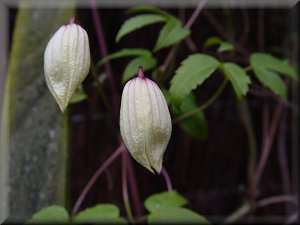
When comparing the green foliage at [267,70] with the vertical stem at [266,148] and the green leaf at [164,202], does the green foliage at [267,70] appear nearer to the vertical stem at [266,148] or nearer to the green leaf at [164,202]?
the green leaf at [164,202]

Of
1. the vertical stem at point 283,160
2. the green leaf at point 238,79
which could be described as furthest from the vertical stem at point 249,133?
the green leaf at point 238,79

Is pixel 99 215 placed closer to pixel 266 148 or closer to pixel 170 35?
pixel 170 35

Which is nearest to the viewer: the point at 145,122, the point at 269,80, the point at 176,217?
the point at 145,122

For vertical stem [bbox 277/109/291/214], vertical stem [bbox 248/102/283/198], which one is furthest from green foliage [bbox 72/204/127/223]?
vertical stem [bbox 277/109/291/214]

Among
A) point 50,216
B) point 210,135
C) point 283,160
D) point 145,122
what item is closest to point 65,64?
point 145,122

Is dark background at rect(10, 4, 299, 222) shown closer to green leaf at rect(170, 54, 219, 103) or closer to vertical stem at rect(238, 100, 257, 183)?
vertical stem at rect(238, 100, 257, 183)
